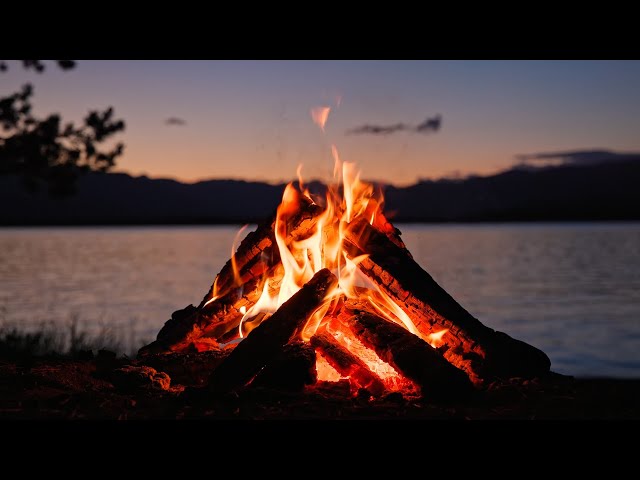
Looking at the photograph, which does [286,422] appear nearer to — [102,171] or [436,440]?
[436,440]

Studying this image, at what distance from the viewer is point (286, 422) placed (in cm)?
430

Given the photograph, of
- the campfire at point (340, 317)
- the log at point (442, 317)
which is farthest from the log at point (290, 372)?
the log at point (442, 317)

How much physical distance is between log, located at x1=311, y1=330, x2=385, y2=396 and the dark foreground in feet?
0.54

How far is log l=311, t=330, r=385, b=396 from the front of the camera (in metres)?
5.45

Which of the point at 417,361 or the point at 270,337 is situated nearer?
the point at 417,361

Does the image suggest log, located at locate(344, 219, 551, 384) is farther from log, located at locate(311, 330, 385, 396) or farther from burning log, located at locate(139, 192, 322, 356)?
log, located at locate(311, 330, 385, 396)

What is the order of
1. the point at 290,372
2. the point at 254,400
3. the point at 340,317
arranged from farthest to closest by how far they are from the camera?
1. the point at 340,317
2. the point at 290,372
3. the point at 254,400

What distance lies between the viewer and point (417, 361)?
5.33 m

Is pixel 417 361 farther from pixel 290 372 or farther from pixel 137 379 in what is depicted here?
pixel 137 379

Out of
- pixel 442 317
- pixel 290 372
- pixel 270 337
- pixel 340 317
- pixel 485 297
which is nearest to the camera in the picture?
pixel 290 372

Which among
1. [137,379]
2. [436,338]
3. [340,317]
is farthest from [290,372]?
[436,338]

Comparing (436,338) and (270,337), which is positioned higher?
(436,338)

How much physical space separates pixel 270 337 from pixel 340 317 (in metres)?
0.71
